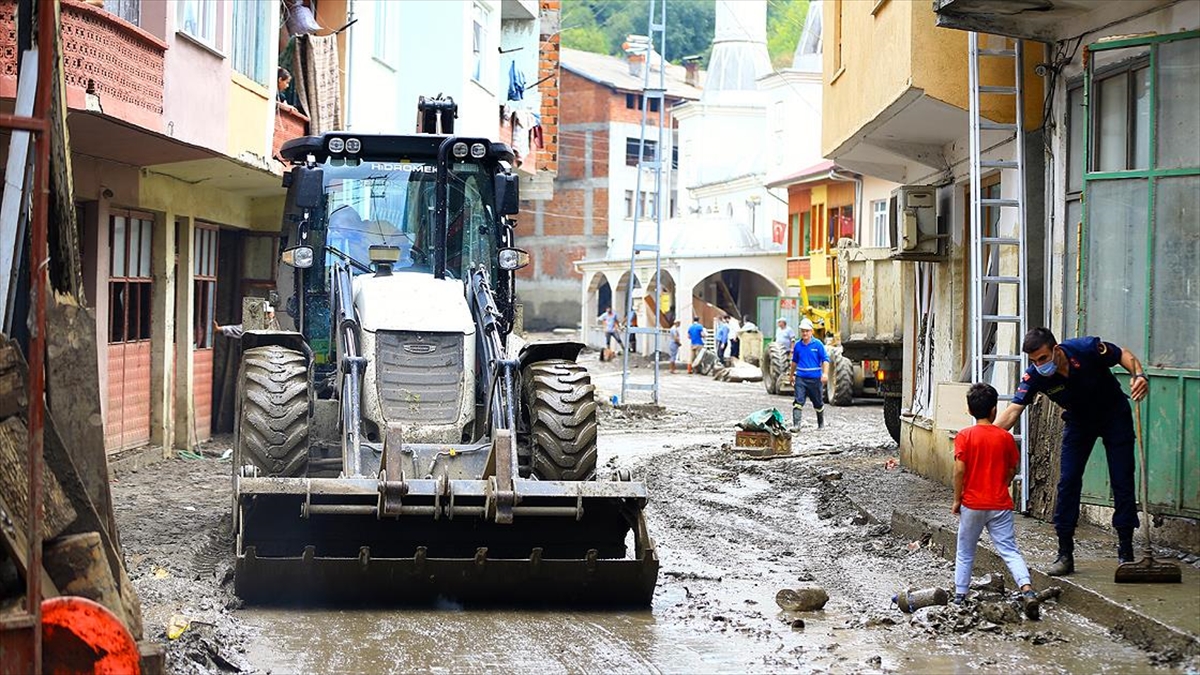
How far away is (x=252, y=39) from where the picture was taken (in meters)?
17.7

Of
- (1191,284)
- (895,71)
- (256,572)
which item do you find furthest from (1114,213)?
(256,572)

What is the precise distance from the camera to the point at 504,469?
920cm

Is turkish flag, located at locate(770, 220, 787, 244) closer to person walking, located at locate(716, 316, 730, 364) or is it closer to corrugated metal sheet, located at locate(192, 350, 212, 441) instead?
person walking, located at locate(716, 316, 730, 364)

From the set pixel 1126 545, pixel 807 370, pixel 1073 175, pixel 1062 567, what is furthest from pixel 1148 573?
pixel 807 370

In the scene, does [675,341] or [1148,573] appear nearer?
[1148,573]

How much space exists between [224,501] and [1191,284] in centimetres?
831

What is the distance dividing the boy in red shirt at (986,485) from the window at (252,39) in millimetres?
10103

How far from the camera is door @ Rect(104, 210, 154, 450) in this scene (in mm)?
16955

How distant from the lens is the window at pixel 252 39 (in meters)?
17.1

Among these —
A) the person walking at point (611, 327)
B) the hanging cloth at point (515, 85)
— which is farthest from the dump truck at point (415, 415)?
the person walking at point (611, 327)

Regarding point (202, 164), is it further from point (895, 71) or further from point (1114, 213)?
point (1114, 213)

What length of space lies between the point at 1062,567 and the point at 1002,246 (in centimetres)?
543

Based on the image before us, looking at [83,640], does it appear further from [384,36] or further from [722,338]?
[722,338]

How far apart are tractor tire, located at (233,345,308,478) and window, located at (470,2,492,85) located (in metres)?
19.9
